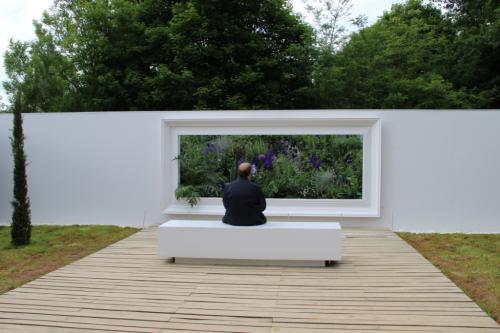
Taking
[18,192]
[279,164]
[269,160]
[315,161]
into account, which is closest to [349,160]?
[315,161]

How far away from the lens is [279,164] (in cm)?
945

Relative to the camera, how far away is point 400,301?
4848 mm

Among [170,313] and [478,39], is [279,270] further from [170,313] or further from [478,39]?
[478,39]

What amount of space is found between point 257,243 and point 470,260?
3085 millimetres

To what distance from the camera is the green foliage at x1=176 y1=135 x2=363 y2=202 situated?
924cm

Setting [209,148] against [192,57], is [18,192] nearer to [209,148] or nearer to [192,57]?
[209,148]

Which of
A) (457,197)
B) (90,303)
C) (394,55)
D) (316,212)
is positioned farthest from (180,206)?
(394,55)

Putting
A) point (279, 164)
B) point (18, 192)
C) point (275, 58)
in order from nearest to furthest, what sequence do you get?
1. point (18, 192)
2. point (279, 164)
3. point (275, 58)

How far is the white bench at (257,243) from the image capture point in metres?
6.18

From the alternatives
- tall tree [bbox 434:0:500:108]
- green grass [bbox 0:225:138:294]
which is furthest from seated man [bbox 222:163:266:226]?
tall tree [bbox 434:0:500:108]

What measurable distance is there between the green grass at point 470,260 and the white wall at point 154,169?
64 centimetres

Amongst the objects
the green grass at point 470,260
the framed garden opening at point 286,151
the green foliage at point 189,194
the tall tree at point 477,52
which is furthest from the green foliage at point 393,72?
the green grass at point 470,260

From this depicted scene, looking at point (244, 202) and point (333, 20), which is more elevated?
point (333, 20)

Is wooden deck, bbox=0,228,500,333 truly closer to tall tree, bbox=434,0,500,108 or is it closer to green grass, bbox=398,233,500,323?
green grass, bbox=398,233,500,323
